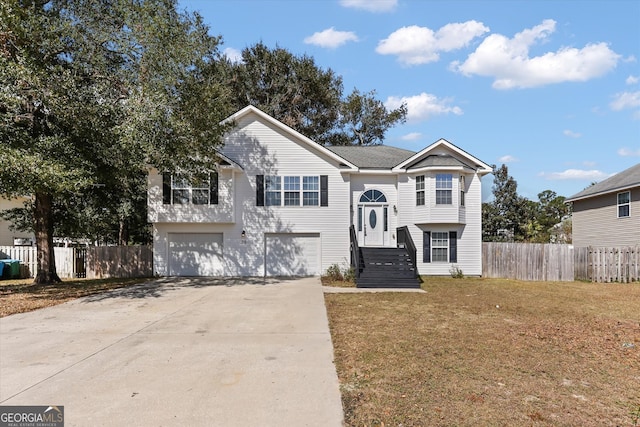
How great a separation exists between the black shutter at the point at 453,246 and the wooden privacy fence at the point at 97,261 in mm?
13811

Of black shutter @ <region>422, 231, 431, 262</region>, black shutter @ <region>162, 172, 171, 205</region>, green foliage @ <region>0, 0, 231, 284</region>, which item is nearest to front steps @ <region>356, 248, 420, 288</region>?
black shutter @ <region>422, 231, 431, 262</region>

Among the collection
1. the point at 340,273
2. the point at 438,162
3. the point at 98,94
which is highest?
the point at 98,94

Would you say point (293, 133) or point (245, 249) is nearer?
point (245, 249)

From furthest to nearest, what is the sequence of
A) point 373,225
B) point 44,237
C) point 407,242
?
point 373,225 → point 407,242 → point 44,237

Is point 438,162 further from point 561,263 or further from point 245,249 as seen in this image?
point 245,249

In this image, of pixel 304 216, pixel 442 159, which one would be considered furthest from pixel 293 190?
pixel 442 159

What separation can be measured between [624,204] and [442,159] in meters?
9.99

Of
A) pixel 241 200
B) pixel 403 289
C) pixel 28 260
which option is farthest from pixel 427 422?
pixel 28 260

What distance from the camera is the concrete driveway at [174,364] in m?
3.87

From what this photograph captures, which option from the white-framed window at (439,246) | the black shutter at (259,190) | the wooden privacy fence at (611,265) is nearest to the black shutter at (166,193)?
the black shutter at (259,190)

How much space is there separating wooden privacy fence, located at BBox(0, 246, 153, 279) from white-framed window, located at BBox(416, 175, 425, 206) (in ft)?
41.4

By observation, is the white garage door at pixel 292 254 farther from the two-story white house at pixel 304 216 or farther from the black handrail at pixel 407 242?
the black handrail at pixel 407 242

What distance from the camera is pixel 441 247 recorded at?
672 inches

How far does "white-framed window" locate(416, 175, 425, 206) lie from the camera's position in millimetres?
16797
